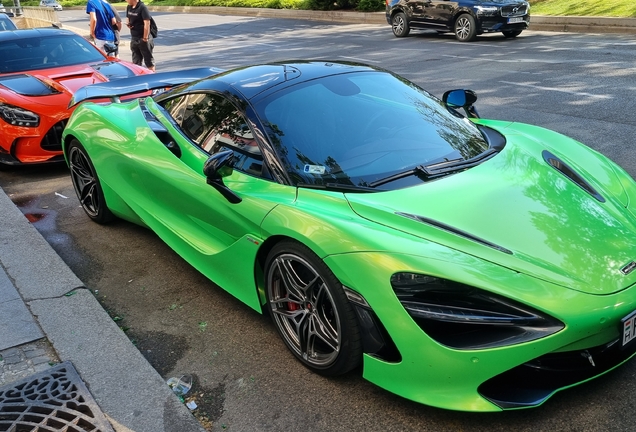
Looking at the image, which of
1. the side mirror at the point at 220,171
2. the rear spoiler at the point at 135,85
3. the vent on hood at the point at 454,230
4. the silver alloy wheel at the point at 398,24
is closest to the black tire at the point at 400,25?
the silver alloy wheel at the point at 398,24

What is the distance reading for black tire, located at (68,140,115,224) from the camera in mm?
5191

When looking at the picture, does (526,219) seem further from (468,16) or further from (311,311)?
(468,16)

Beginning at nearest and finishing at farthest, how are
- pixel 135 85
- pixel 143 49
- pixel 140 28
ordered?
1. pixel 135 85
2. pixel 140 28
3. pixel 143 49

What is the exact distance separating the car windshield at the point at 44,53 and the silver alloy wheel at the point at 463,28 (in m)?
10.00

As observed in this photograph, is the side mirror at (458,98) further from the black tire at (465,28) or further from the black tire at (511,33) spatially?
the black tire at (511,33)

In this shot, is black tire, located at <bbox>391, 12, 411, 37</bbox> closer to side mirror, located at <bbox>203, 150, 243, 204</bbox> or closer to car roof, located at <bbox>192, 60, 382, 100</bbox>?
car roof, located at <bbox>192, 60, 382, 100</bbox>

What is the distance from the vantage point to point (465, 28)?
15836 mm

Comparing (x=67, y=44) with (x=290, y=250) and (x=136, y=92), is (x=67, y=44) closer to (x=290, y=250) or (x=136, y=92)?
(x=136, y=92)

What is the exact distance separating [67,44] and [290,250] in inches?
258

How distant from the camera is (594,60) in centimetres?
1156

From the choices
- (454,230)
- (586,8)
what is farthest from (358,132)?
(586,8)

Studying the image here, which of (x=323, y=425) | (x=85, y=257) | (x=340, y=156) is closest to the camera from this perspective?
(x=323, y=425)

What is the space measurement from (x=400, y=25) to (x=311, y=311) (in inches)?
624

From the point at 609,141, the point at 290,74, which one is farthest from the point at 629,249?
the point at 609,141
